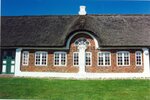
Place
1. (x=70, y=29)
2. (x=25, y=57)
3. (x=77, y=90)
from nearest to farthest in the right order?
1. (x=77, y=90)
2. (x=70, y=29)
3. (x=25, y=57)

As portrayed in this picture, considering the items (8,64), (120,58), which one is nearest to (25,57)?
(8,64)

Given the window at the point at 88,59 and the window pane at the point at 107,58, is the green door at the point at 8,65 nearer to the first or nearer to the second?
the window at the point at 88,59

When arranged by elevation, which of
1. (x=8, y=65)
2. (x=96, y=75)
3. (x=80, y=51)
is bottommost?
(x=96, y=75)

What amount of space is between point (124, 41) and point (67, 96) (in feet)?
38.2

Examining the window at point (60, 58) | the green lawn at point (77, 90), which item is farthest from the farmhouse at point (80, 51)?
the green lawn at point (77, 90)

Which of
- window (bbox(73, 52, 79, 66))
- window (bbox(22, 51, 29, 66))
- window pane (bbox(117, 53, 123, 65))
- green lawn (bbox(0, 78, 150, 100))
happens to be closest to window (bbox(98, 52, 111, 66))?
window pane (bbox(117, 53, 123, 65))

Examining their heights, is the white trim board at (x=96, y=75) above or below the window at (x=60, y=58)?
below

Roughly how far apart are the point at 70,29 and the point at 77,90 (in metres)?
10.00

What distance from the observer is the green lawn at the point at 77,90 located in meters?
16.9

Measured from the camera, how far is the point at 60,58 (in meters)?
27.6

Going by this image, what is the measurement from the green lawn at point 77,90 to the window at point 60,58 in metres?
6.25

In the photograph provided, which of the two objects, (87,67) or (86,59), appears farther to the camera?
(86,59)

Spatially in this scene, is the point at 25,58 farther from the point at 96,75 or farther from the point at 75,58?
the point at 96,75

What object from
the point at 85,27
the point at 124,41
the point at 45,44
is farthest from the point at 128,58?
the point at 45,44
